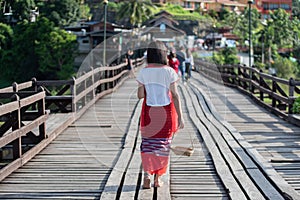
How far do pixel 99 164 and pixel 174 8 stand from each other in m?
76.6

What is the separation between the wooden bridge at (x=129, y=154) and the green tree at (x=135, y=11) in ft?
176

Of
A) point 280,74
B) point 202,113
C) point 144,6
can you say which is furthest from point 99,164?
point 144,6

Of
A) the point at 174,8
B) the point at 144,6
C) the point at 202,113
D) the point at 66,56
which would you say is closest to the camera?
the point at 202,113

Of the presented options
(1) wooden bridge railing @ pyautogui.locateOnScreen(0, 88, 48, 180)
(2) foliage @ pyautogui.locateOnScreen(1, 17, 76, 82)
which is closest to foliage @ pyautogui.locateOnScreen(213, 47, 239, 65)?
(2) foliage @ pyautogui.locateOnScreen(1, 17, 76, 82)

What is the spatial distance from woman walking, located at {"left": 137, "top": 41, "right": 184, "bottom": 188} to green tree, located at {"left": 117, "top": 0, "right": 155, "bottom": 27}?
5859cm

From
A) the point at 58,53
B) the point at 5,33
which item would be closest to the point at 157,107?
the point at 5,33

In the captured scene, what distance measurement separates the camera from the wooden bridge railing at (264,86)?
984 cm

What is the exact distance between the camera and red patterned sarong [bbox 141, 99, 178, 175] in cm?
491

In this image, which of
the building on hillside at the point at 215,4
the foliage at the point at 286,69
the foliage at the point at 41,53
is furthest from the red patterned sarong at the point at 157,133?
the foliage at the point at 41,53

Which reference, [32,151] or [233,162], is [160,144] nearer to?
[233,162]

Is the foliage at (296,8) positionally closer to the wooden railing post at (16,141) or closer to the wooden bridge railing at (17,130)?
the wooden bridge railing at (17,130)

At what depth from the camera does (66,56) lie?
2174 inches

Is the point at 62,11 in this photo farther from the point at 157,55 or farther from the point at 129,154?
the point at 157,55

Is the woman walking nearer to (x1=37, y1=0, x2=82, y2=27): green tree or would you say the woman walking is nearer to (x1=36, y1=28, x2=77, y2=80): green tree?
(x1=37, y1=0, x2=82, y2=27): green tree
